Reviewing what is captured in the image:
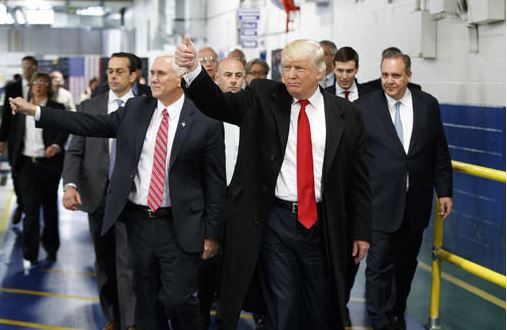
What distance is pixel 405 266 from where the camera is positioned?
6773 mm

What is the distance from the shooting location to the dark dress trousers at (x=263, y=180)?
15.4 ft

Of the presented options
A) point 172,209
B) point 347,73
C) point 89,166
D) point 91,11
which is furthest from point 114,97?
point 91,11

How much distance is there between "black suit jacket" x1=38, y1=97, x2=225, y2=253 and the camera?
211 inches

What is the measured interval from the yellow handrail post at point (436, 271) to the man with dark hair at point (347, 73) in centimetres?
130

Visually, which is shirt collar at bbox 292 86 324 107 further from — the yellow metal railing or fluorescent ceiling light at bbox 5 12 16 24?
fluorescent ceiling light at bbox 5 12 16 24

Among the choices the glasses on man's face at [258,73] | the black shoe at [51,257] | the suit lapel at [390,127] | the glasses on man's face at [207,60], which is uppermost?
the glasses on man's face at [207,60]

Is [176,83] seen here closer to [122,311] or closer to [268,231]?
[268,231]

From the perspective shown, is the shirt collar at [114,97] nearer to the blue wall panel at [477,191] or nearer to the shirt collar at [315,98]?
the shirt collar at [315,98]

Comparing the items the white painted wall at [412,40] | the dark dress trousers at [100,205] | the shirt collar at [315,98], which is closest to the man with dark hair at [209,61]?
the dark dress trousers at [100,205]

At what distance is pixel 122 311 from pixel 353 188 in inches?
88.6

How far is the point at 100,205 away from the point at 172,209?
1484 mm

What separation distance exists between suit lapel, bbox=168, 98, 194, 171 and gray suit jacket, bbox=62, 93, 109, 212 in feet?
4.64

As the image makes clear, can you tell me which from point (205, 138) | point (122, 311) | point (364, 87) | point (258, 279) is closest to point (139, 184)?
point (205, 138)

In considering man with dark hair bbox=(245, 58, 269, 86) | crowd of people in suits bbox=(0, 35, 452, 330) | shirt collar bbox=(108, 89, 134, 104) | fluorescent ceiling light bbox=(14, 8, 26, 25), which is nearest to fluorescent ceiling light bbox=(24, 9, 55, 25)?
fluorescent ceiling light bbox=(14, 8, 26, 25)
